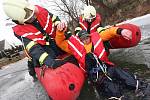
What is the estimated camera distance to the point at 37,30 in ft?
25.1

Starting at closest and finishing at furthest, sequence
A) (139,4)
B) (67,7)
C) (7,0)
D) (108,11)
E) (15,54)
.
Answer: (7,0) < (15,54) < (139,4) < (108,11) < (67,7)

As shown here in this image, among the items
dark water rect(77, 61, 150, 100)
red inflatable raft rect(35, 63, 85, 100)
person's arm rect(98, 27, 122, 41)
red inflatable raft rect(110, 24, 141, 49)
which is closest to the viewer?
red inflatable raft rect(35, 63, 85, 100)

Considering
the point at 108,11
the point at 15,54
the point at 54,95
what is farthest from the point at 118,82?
the point at 108,11

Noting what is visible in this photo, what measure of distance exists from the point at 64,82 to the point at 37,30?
1845mm

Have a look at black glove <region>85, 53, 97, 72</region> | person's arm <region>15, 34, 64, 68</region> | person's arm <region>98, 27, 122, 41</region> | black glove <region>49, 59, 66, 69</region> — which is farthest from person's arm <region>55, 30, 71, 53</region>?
black glove <region>85, 53, 97, 72</region>

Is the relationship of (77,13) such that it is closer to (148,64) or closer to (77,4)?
(77,4)

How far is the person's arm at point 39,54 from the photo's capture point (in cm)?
670

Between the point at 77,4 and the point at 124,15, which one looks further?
the point at 77,4

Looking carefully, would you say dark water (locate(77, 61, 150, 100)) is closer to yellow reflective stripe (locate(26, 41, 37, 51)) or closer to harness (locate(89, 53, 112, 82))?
harness (locate(89, 53, 112, 82))

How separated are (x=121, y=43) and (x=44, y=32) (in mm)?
1626

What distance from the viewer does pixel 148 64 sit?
317 inches

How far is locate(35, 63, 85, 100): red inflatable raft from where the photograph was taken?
6.13 metres

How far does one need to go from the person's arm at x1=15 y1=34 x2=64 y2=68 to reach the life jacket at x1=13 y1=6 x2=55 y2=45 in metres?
0.16

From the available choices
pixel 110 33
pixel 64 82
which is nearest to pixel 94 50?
pixel 110 33
